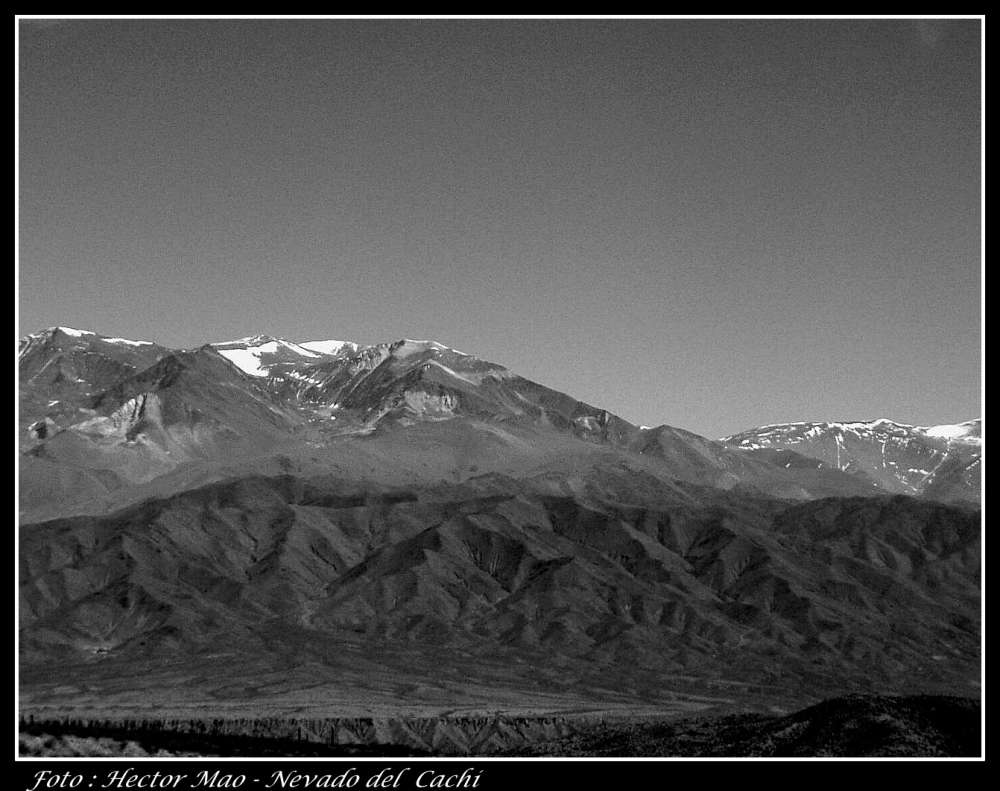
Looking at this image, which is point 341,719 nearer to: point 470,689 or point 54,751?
point 470,689
